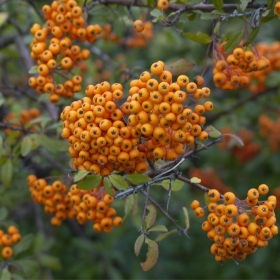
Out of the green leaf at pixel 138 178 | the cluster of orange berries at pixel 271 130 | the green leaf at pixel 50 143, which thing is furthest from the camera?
the cluster of orange berries at pixel 271 130

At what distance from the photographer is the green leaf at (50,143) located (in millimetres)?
3107

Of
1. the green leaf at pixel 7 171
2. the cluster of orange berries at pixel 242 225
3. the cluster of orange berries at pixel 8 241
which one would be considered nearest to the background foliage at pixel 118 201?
the green leaf at pixel 7 171

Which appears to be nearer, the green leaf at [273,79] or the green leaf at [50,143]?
the green leaf at [50,143]

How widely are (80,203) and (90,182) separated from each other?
351 millimetres

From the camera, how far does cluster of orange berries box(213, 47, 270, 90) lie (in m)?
2.52

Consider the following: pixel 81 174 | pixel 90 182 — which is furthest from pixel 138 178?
pixel 81 174

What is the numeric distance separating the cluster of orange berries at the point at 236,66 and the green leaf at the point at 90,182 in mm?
963

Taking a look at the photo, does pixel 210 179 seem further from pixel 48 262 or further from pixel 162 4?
pixel 162 4

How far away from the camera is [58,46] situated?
2771mm

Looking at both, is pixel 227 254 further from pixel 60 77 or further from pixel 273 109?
pixel 273 109

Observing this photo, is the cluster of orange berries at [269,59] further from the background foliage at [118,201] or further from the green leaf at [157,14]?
the green leaf at [157,14]

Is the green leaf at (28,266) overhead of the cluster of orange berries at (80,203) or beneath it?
beneath

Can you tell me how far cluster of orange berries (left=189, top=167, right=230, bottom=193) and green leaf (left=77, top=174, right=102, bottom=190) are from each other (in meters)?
3.05

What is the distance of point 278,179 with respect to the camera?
16.5ft
